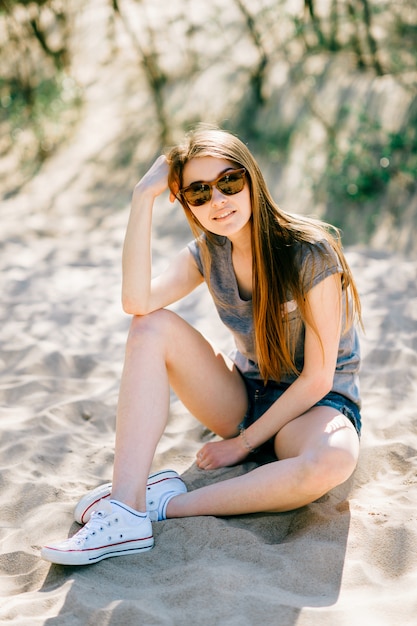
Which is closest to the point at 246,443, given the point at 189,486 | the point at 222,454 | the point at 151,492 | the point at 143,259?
the point at 222,454

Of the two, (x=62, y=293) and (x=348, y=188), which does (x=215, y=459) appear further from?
(x=348, y=188)

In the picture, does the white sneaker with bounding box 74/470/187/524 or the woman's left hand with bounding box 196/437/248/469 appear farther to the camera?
the woman's left hand with bounding box 196/437/248/469

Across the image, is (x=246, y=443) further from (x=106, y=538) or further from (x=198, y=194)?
(x=198, y=194)

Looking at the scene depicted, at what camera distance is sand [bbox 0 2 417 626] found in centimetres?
206

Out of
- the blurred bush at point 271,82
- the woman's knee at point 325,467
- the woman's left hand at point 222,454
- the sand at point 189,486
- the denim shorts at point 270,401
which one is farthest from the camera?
the blurred bush at point 271,82

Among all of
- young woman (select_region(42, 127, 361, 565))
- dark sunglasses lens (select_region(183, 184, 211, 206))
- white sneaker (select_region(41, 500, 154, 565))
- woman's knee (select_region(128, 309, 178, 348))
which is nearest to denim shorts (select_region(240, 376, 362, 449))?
young woman (select_region(42, 127, 361, 565))

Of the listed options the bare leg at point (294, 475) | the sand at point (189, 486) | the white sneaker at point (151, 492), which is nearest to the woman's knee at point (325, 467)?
the bare leg at point (294, 475)

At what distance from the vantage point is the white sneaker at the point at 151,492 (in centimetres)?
254

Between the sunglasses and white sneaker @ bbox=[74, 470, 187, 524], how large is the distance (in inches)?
39.1

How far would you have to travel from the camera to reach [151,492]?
103 inches

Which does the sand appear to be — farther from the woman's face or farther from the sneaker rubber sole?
the woman's face

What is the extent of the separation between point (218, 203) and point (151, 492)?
103 centimetres

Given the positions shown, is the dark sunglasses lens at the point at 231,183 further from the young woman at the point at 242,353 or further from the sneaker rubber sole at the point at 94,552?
the sneaker rubber sole at the point at 94,552

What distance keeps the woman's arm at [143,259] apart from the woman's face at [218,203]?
9.0 inches
